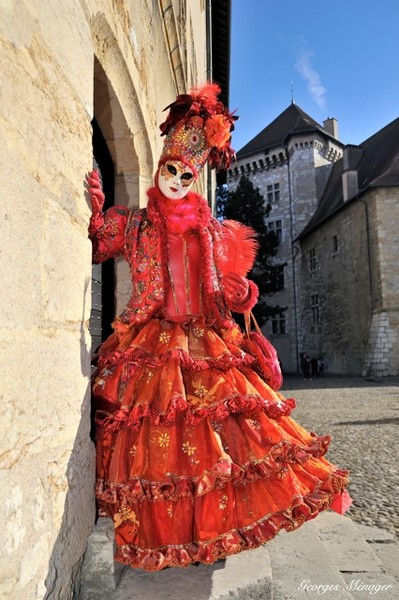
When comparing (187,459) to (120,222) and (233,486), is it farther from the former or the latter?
(120,222)

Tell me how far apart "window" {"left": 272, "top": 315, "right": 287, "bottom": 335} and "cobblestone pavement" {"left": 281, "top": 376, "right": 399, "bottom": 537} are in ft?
62.3

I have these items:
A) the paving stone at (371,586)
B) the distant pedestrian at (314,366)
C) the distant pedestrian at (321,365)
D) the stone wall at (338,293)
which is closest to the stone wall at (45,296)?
the paving stone at (371,586)

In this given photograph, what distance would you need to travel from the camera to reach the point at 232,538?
1.70 metres

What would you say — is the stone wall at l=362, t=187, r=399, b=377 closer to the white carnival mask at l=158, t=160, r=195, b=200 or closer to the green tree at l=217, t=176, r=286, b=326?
the green tree at l=217, t=176, r=286, b=326

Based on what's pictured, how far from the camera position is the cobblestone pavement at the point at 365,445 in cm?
351

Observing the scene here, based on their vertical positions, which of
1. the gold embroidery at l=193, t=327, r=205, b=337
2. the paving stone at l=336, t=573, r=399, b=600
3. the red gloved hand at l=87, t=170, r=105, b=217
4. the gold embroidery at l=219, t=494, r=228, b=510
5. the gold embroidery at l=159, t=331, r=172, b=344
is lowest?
the paving stone at l=336, t=573, r=399, b=600

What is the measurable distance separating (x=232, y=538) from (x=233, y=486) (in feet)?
0.58

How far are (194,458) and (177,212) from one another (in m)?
1.22

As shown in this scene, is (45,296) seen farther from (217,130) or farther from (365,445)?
(365,445)

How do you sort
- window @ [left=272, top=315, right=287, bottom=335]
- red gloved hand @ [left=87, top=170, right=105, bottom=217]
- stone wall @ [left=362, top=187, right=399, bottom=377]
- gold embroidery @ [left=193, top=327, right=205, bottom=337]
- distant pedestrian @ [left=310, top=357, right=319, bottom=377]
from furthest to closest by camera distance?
1. window @ [left=272, top=315, right=287, bottom=335]
2. distant pedestrian @ [left=310, top=357, right=319, bottom=377]
3. stone wall @ [left=362, top=187, right=399, bottom=377]
4. gold embroidery @ [left=193, top=327, right=205, bottom=337]
5. red gloved hand @ [left=87, top=170, right=105, bottom=217]

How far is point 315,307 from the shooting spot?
2827 centimetres

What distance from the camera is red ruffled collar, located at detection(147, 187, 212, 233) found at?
240 centimetres

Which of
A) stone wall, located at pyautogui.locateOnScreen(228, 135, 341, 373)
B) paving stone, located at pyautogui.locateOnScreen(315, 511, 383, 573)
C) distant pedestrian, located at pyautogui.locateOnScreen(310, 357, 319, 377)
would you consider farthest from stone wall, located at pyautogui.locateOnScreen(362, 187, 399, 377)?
paving stone, located at pyautogui.locateOnScreen(315, 511, 383, 573)

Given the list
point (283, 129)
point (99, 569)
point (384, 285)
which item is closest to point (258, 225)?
point (384, 285)
